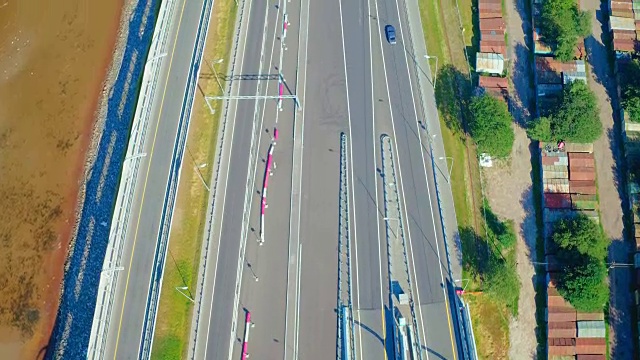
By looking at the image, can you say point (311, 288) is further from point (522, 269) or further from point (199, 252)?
point (522, 269)

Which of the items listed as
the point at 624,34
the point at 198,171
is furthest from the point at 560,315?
the point at 198,171

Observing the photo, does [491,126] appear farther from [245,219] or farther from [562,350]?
[245,219]

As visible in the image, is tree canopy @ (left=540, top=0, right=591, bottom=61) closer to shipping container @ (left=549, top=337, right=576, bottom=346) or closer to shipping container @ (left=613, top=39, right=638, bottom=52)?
shipping container @ (left=613, top=39, right=638, bottom=52)

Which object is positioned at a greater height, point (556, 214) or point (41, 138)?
point (41, 138)

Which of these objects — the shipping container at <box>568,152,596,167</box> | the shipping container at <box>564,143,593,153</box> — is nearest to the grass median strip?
the shipping container at <box>564,143,593,153</box>

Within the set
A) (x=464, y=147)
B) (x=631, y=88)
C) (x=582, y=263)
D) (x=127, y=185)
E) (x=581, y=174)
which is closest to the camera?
(x=582, y=263)

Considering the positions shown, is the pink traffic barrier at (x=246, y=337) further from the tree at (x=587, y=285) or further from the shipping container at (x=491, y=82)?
the shipping container at (x=491, y=82)
